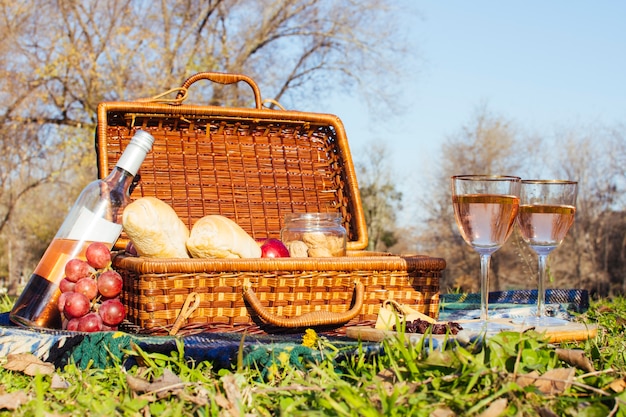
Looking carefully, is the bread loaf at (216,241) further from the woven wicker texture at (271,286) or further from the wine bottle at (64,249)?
the wine bottle at (64,249)

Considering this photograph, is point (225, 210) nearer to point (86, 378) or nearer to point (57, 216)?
point (86, 378)

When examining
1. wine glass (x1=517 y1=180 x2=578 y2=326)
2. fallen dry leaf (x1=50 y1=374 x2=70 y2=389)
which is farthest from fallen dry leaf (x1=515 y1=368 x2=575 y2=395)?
fallen dry leaf (x1=50 y1=374 x2=70 y2=389)

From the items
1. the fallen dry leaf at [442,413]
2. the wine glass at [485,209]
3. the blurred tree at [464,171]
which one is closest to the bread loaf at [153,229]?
the wine glass at [485,209]

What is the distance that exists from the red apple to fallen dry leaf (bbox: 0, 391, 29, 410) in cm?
88

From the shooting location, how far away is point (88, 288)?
1.82 meters

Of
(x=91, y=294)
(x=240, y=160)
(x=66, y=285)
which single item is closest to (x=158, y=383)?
(x=91, y=294)

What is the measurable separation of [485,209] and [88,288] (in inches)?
43.8

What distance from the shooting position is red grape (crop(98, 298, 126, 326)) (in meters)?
1.79

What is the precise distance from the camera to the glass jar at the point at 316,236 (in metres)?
2.08

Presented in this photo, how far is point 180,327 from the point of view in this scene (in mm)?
1712

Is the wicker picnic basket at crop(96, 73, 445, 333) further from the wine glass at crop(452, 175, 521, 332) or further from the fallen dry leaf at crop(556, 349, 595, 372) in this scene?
the fallen dry leaf at crop(556, 349, 595, 372)

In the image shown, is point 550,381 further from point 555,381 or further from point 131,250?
point 131,250

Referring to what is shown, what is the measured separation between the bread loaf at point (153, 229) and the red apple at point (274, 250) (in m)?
0.26

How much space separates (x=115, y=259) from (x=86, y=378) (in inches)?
23.9
